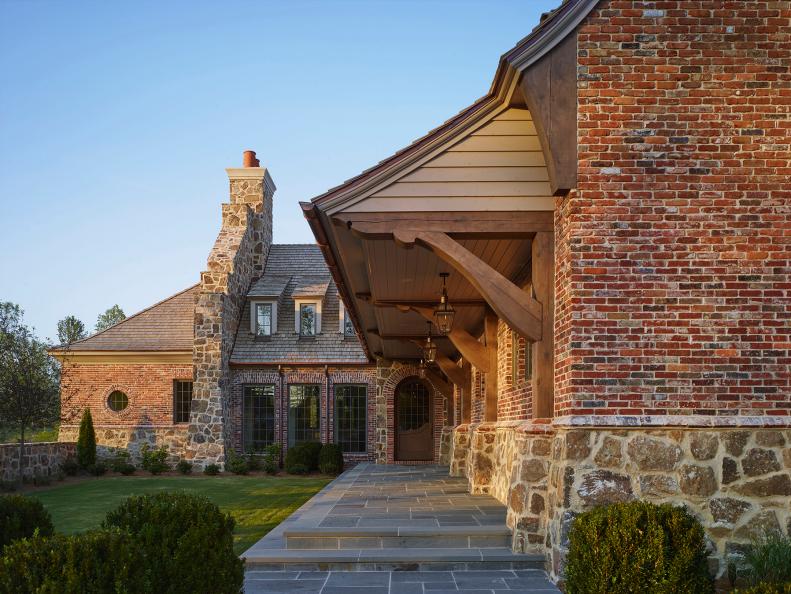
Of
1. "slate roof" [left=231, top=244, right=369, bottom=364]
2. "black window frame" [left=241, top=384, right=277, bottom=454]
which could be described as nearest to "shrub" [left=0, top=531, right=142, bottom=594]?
"slate roof" [left=231, top=244, right=369, bottom=364]

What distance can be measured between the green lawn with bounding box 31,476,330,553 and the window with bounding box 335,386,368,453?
333 centimetres

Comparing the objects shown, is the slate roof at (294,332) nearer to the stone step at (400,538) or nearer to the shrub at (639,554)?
the stone step at (400,538)

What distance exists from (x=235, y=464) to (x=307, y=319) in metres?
5.11

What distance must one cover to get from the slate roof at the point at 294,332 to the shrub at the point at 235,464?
2746mm

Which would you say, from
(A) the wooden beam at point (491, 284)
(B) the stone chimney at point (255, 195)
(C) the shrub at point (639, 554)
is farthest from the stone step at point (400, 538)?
(B) the stone chimney at point (255, 195)

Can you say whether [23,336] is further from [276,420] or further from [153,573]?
[153,573]

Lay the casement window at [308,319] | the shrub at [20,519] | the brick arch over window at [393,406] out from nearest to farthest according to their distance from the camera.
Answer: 1. the shrub at [20,519]
2. the brick arch over window at [393,406]
3. the casement window at [308,319]

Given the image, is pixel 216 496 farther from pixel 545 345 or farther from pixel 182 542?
pixel 182 542

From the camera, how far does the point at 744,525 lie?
22.1 ft

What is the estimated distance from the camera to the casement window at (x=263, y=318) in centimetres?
2591

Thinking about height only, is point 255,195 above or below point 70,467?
above

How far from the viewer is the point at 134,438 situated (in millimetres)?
24969

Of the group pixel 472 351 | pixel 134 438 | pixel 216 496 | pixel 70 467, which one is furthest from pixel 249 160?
pixel 472 351

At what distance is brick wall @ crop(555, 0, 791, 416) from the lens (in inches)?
272
